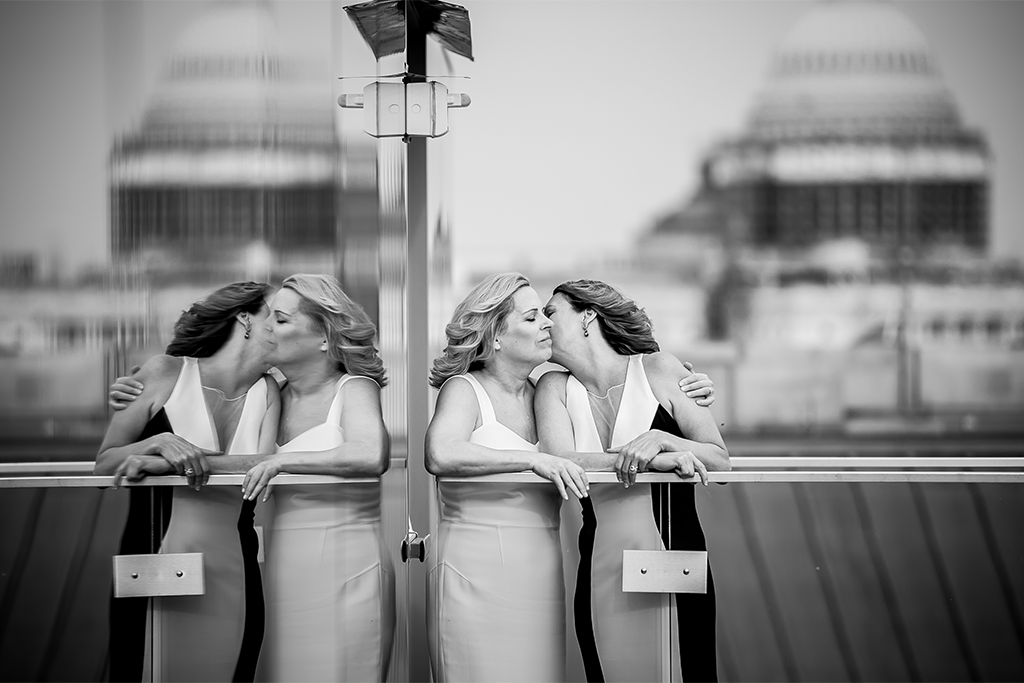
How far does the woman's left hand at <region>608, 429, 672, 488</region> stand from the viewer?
2395 mm

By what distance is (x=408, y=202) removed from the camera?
2629 millimetres

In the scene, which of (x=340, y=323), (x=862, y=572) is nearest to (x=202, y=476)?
(x=340, y=323)

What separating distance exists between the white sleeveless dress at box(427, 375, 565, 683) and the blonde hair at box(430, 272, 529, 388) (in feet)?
0.20

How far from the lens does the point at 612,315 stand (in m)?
2.61

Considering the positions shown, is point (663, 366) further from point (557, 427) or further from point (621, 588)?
point (621, 588)

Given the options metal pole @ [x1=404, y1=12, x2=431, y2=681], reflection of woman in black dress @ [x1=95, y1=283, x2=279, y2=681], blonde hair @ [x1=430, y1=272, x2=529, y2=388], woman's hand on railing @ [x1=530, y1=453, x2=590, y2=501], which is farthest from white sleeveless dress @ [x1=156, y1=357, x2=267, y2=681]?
woman's hand on railing @ [x1=530, y1=453, x2=590, y2=501]

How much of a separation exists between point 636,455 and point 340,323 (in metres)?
0.85

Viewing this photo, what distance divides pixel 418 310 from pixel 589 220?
2.09 ft

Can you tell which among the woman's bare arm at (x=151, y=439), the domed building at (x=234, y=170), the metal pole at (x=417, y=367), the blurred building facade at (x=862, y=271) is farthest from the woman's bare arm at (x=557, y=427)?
the woman's bare arm at (x=151, y=439)

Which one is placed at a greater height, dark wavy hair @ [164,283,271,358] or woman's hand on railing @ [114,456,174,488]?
dark wavy hair @ [164,283,271,358]

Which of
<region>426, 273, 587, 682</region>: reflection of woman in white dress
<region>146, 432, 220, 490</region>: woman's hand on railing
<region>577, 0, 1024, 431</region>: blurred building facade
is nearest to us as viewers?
<region>146, 432, 220, 490</region>: woman's hand on railing

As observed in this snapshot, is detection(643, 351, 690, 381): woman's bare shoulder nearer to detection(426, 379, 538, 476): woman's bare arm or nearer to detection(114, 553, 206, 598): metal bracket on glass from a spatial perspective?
detection(426, 379, 538, 476): woman's bare arm

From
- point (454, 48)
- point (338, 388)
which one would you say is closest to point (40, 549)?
point (338, 388)

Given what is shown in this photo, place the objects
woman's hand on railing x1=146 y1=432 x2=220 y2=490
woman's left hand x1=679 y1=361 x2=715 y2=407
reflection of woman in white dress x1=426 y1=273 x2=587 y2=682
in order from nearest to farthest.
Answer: woman's hand on railing x1=146 y1=432 x2=220 y2=490 → reflection of woman in white dress x1=426 y1=273 x2=587 y2=682 → woman's left hand x1=679 y1=361 x2=715 y2=407
